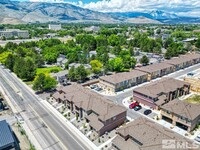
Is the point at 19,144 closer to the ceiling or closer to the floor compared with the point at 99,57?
closer to the floor

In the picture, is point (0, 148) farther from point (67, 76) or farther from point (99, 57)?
point (99, 57)

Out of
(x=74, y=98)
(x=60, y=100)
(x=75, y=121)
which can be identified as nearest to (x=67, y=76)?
(x=60, y=100)

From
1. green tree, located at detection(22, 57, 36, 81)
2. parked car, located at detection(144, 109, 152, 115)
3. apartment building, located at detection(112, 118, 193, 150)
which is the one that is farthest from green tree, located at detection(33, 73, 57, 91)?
apartment building, located at detection(112, 118, 193, 150)

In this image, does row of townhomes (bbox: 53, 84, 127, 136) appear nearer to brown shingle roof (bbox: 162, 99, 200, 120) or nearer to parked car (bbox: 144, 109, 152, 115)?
parked car (bbox: 144, 109, 152, 115)

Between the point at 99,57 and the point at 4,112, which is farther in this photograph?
the point at 99,57

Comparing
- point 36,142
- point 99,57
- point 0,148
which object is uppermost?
point 99,57

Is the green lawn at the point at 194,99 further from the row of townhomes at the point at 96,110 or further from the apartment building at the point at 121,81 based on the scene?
the row of townhomes at the point at 96,110

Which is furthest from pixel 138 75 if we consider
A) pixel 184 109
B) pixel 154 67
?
pixel 184 109
